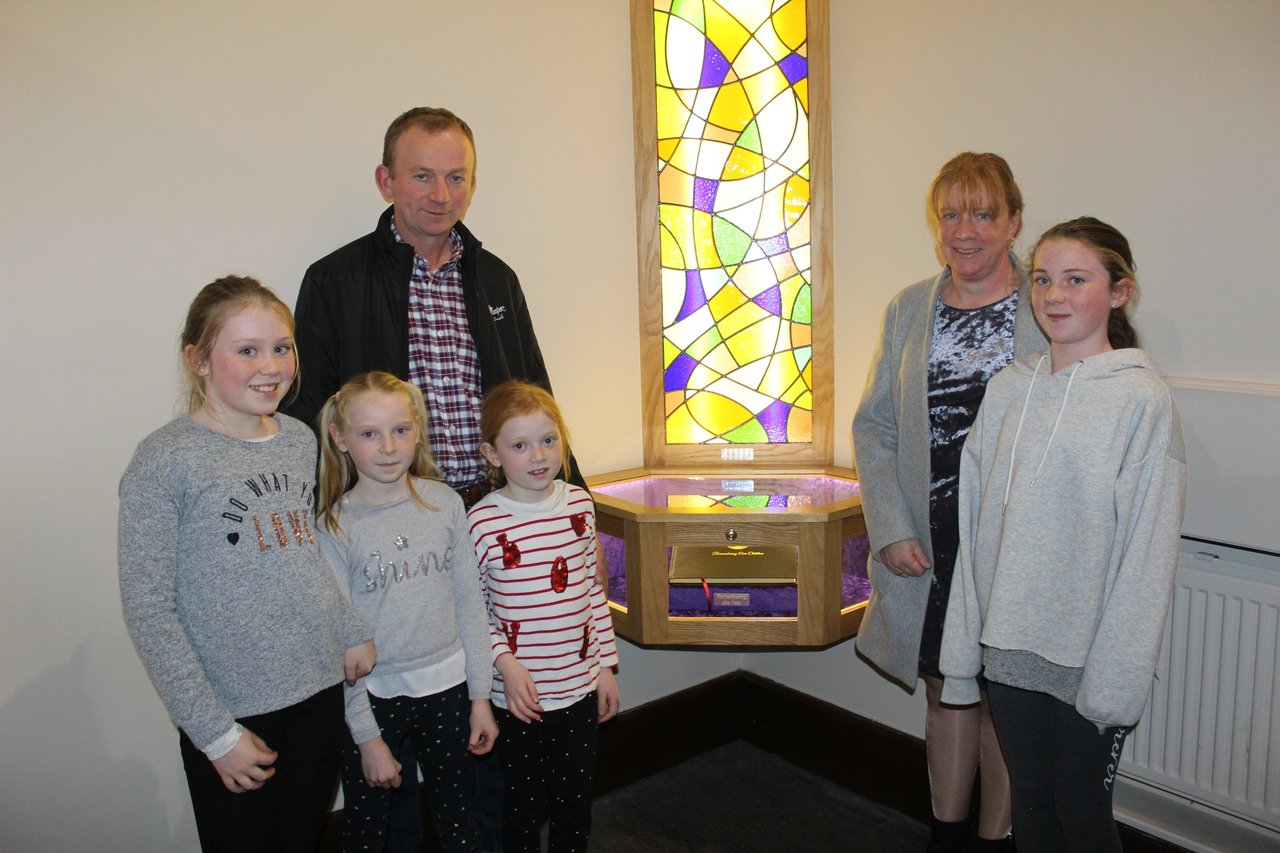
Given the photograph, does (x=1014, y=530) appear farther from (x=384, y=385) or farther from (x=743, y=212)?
(x=743, y=212)

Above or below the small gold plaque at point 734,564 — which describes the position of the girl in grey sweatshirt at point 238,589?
above

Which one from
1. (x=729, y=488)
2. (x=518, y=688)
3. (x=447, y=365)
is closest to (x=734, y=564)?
(x=729, y=488)

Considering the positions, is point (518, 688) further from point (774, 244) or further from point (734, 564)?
point (774, 244)

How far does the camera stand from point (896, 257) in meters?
2.87

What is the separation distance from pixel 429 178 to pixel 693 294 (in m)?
1.11

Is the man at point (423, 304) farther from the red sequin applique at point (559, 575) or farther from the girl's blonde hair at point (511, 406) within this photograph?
the red sequin applique at point (559, 575)

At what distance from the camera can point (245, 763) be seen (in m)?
1.61

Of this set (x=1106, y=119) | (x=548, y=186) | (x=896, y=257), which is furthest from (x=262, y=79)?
(x=1106, y=119)

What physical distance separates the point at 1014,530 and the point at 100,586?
183 centimetres

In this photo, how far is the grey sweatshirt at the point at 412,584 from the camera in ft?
6.28

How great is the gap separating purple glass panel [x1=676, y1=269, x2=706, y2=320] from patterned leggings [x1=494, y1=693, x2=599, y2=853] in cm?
131

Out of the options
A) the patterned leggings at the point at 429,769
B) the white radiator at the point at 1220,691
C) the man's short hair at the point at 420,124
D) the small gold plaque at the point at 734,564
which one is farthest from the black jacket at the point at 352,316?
the white radiator at the point at 1220,691

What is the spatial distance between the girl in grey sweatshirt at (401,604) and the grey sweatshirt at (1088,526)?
39.5 inches

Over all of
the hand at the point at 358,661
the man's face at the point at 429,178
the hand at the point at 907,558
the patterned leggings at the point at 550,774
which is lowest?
the patterned leggings at the point at 550,774
